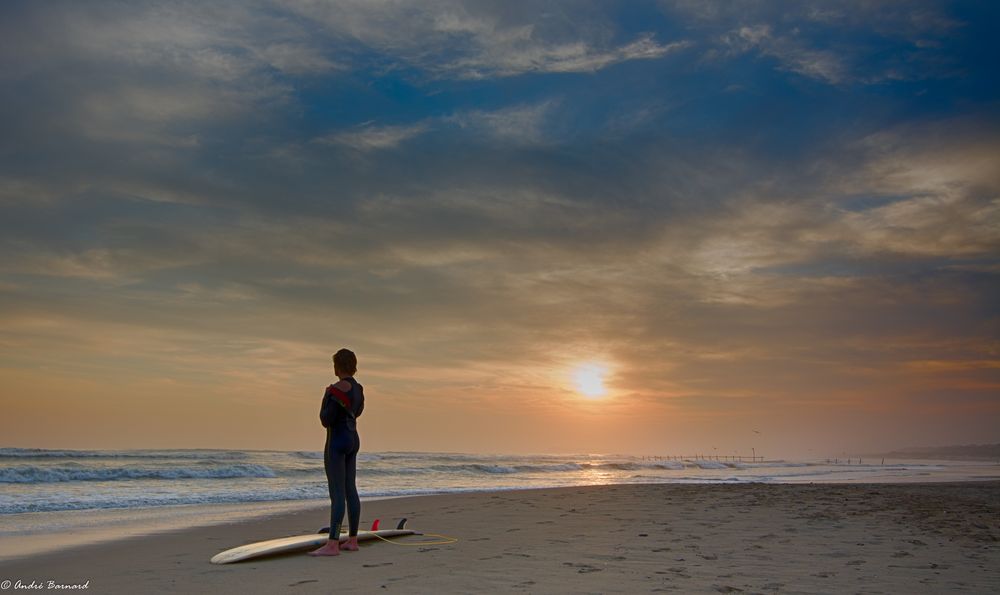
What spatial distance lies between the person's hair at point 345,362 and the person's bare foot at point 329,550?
2.00m

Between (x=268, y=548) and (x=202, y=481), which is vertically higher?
(x=268, y=548)

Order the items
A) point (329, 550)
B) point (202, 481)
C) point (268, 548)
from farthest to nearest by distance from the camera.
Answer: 1. point (202, 481)
2. point (329, 550)
3. point (268, 548)

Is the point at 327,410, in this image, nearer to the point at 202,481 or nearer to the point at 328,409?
the point at 328,409

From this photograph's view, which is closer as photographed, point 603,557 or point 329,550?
point 603,557

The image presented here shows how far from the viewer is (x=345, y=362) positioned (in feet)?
27.4

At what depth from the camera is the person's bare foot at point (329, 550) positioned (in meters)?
7.94

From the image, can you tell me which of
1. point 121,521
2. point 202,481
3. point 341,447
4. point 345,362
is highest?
point 345,362

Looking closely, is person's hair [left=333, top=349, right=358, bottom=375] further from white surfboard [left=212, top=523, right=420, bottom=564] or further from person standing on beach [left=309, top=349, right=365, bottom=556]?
white surfboard [left=212, top=523, right=420, bottom=564]

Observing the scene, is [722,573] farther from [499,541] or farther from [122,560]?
[122,560]

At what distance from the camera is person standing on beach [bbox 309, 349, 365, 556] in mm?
8117

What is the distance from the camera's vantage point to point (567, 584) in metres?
6.13

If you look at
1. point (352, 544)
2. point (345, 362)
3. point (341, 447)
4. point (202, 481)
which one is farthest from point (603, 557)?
point (202, 481)

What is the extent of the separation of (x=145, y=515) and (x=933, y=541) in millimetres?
14318

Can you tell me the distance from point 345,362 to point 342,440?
94 cm
